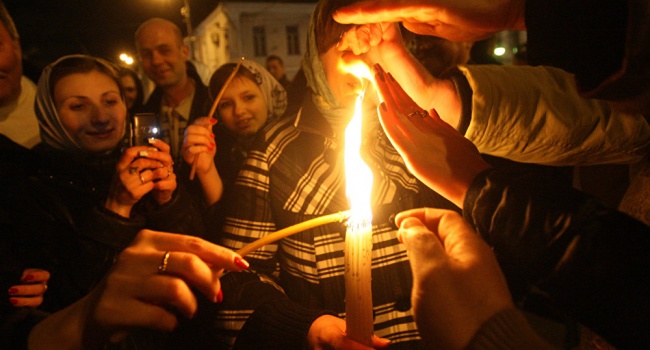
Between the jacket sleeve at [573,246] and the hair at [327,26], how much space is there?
51.9 inches

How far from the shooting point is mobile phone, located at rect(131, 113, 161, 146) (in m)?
2.25

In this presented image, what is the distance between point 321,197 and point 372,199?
0.29m

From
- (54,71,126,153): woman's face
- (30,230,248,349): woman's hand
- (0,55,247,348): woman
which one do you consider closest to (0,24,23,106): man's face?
(0,55,247,348): woman

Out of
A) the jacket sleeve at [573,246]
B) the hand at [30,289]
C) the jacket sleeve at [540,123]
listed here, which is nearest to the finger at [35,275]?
the hand at [30,289]

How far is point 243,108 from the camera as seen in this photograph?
145 inches

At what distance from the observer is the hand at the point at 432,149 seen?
1.17 m

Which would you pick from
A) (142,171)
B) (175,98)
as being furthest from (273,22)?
(142,171)

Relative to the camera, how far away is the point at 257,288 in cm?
190

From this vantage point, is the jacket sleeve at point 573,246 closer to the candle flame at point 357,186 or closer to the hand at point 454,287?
the hand at point 454,287

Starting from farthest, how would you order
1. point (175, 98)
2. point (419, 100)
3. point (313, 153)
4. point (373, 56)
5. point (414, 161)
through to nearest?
point (175, 98) < point (313, 153) < point (373, 56) < point (419, 100) < point (414, 161)

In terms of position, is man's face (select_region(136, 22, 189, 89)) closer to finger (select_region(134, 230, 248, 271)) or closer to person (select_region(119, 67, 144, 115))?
person (select_region(119, 67, 144, 115))

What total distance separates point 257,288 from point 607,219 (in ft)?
4.96

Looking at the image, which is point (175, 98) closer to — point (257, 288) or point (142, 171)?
point (142, 171)

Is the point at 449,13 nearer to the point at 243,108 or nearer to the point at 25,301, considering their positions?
the point at 25,301
